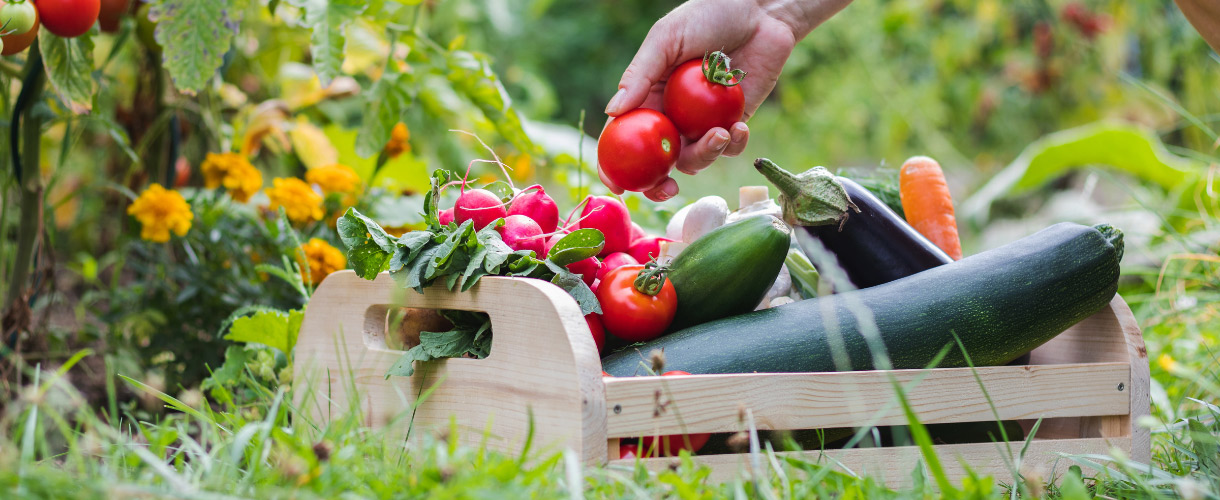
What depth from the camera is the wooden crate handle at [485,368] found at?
1084mm

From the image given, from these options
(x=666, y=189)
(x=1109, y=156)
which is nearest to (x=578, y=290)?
(x=666, y=189)

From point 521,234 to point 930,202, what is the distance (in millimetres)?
914

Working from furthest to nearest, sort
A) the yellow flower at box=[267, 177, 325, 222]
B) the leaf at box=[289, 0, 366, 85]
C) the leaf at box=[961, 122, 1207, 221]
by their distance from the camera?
Answer: the leaf at box=[961, 122, 1207, 221] → the yellow flower at box=[267, 177, 325, 222] → the leaf at box=[289, 0, 366, 85]

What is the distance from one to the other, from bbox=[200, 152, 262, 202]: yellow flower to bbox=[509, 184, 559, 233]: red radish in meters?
1.04

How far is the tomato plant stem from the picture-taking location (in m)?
1.84

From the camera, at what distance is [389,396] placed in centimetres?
135

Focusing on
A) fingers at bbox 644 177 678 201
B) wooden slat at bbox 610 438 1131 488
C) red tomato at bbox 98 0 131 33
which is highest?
red tomato at bbox 98 0 131 33

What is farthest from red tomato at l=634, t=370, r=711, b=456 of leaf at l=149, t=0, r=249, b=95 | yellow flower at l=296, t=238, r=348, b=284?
leaf at l=149, t=0, r=249, b=95

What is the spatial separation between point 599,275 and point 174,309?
1.23m

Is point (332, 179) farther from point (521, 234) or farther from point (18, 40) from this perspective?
point (521, 234)

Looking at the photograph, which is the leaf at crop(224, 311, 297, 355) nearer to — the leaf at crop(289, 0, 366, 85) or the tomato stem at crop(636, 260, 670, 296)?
the leaf at crop(289, 0, 366, 85)

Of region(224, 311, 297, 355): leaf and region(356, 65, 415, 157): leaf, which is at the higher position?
region(356, 65, 415, 157): leaf

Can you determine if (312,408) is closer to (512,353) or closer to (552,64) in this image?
(512,353)

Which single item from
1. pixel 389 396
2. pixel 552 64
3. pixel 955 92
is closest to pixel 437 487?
pixel 389 396
